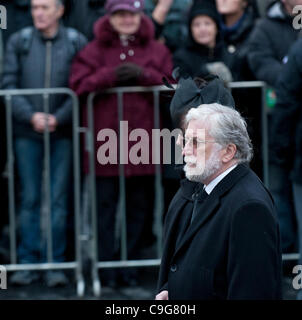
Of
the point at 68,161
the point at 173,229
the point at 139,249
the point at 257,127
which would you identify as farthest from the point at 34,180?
the point at 173,229

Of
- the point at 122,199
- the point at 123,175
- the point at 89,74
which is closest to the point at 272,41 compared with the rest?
the point at 89,74

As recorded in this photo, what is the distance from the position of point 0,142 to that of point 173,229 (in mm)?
3363

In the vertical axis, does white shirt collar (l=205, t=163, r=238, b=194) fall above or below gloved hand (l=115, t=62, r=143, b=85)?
below

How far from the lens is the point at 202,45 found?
7.09 metres

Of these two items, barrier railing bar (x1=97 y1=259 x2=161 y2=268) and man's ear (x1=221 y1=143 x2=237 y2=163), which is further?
barrier railing bar (x1=97 y1=259 x2=161 y2=268)

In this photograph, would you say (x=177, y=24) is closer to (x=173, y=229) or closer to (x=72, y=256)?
(x=72, y=256)

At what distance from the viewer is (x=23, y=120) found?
6.82 m

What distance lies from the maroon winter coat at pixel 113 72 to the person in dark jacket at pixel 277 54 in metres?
0.66

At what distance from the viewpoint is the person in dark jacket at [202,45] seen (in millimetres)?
7027

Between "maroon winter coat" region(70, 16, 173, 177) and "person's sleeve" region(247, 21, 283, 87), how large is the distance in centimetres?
62

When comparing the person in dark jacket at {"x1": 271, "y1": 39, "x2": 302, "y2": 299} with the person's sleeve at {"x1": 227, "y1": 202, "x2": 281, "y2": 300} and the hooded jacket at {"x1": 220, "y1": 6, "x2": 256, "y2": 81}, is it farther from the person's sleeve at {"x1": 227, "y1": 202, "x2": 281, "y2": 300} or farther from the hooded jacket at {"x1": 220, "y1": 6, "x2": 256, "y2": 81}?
the person's sleeve at {"x1": 227, "y1": 202, "x2": 281, "y2": 300}

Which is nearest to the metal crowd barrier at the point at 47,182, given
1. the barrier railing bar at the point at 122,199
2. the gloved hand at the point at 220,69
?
the barrier railing bar at the point at 122,199

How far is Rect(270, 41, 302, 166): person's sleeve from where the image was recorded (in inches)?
233

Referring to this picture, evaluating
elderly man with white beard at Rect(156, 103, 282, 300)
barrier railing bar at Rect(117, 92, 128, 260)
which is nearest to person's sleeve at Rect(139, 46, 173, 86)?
barrier railing bar at Rect(117, 92, 128, 260)
